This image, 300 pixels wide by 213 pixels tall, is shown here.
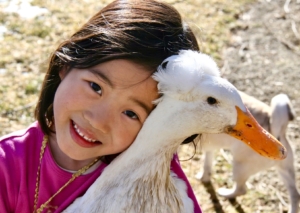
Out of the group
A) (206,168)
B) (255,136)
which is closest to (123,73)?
(255,136)

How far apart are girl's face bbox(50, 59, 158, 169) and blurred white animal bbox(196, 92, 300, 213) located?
892 mm

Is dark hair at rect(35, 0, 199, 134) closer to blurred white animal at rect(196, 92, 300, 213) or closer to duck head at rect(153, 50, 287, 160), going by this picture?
duck head at rect(153, 50, 287, 160)

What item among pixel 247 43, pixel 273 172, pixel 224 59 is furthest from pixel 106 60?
pixel 247 43

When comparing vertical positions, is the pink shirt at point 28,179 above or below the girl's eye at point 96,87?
below

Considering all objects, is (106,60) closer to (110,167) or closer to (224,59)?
(110,167)

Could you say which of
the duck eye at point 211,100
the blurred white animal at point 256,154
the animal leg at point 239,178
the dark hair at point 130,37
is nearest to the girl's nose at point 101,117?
the dark hair at point 130,37

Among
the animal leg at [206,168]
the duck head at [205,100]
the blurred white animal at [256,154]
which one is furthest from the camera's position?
the animal leg at [206,168]

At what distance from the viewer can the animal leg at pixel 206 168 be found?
8.12 ft

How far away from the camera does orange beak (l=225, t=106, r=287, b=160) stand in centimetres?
108

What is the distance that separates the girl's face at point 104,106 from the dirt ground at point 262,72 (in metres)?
1.38

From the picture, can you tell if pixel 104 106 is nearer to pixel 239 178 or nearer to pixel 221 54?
pixel 239 178

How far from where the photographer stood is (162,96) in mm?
1090

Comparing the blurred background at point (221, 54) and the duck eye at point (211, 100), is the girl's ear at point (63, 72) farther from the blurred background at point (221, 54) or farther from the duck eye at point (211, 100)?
the blurred background at point (221, 54)

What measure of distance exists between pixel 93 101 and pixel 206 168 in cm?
146
